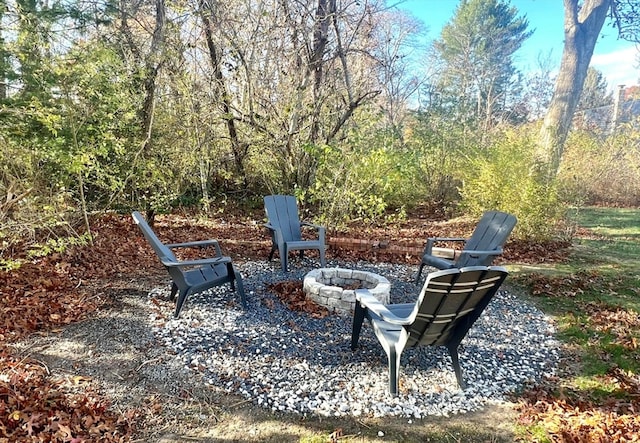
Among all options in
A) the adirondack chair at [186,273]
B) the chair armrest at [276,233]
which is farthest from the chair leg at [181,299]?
the chair armrest at [276,233]

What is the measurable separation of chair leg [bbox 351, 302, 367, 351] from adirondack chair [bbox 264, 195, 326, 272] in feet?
5.74

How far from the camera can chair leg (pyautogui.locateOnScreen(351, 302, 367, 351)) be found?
2.81m

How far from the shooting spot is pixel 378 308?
8.34 ft

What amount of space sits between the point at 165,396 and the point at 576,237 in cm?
706

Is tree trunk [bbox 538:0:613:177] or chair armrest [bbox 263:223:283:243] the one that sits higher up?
→ tree trunk [bbox 538:0:613:177]

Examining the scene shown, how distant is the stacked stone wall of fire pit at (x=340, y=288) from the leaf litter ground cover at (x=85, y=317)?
1.31 m

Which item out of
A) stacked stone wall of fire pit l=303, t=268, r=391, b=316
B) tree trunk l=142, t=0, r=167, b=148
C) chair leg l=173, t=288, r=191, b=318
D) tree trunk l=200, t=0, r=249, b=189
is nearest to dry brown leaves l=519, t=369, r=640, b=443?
stacked stone wall of fire pit l=303, t=268, r=391, b=316

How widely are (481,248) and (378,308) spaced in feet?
7.02

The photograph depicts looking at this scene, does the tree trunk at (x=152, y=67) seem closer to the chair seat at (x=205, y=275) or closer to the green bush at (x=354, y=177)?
the green bush at (x=354, y=177)

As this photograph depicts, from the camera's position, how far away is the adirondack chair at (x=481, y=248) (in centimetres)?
389

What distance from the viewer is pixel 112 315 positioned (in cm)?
330

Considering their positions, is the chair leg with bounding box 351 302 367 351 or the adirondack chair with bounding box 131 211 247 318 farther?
the adirondack chair with bounding box 131 211 247 318

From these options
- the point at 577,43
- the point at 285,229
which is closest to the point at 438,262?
the point at 285,229

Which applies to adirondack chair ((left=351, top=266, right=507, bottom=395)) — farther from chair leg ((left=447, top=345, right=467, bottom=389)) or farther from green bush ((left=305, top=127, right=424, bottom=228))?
green bush ((left=305, top=127, right=424, bottom=228))
